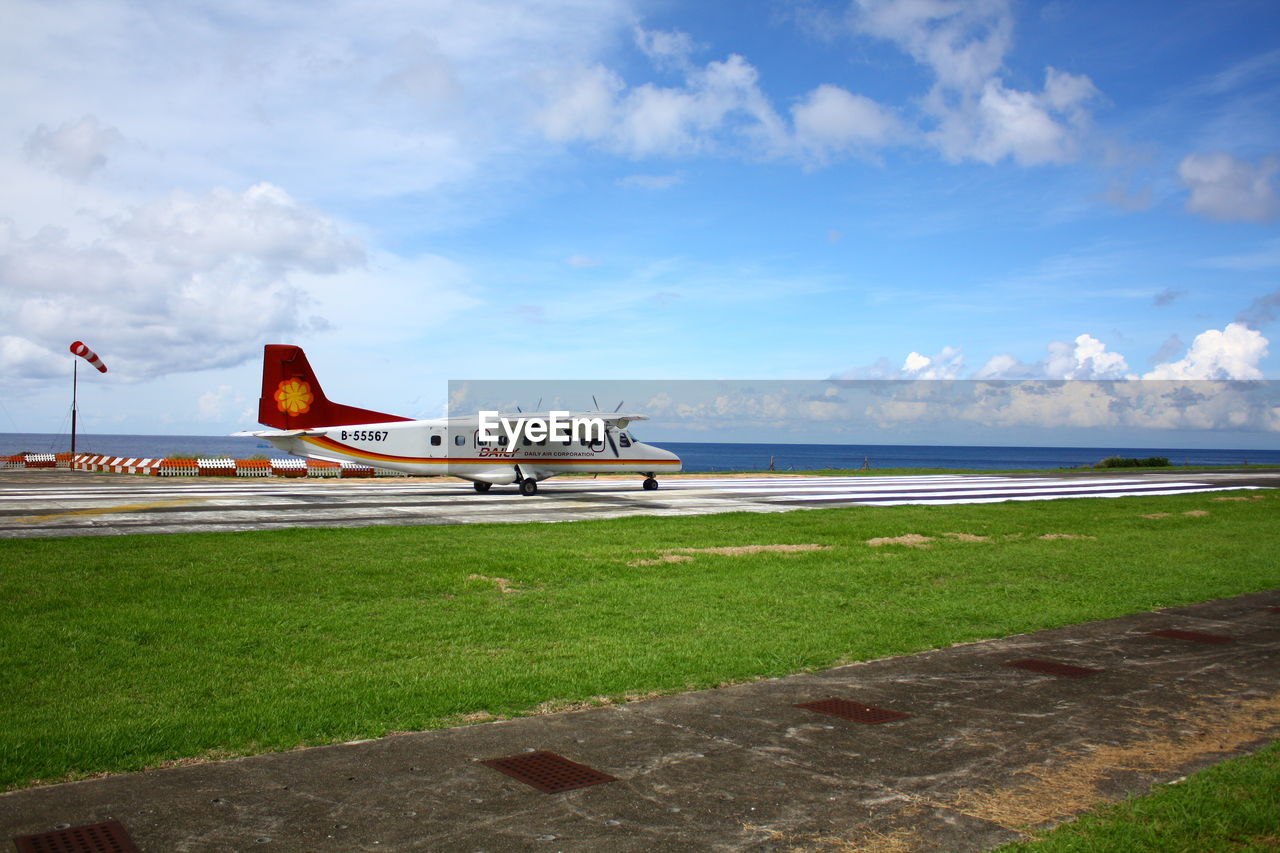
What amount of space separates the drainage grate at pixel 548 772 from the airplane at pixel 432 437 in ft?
87.1

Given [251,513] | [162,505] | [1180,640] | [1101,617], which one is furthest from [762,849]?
[162,505]

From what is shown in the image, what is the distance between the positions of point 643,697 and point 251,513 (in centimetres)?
1891

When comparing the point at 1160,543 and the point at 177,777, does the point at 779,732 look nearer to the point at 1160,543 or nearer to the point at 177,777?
the point at 177,777

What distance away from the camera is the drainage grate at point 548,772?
17.4 feet

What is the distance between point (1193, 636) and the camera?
9.70m

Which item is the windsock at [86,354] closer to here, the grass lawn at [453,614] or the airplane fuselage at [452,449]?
the airplane fuselage at [452,449]

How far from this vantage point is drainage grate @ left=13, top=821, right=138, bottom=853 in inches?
172

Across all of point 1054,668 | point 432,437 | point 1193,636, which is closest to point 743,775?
point 1054,668

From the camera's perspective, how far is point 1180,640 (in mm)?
9500

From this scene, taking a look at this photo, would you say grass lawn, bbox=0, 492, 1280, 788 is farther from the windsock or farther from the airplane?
the windsock

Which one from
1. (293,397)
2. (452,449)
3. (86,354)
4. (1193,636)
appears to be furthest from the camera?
(86,354)

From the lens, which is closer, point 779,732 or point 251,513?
point 779,732

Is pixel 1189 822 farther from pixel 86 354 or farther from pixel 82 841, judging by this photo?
pixel 86 354

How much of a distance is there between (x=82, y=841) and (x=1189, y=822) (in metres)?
5.90
